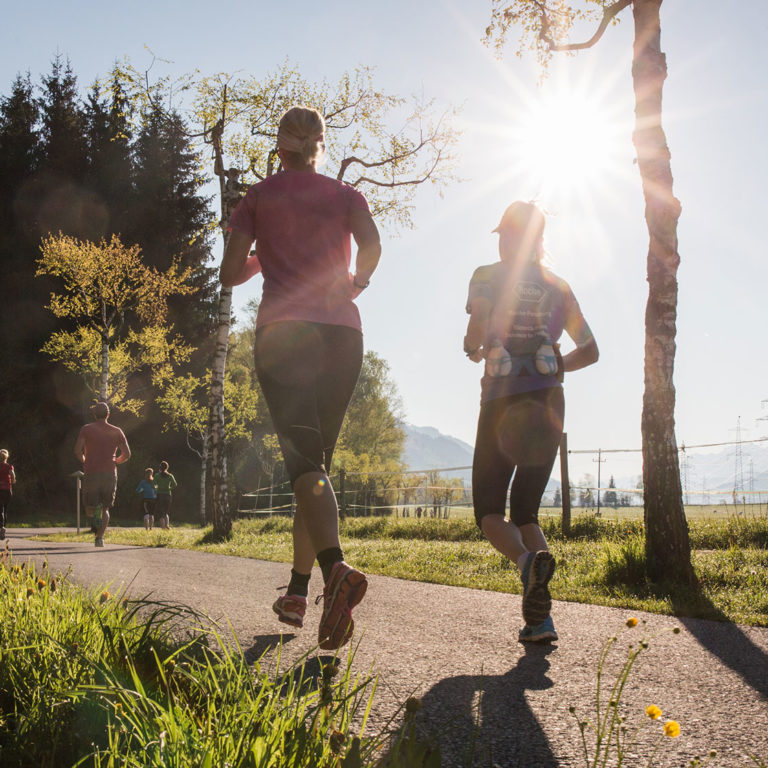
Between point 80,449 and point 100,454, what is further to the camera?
point 100,454

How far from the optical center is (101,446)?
10172 mm

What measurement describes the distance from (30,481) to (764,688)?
102 feet

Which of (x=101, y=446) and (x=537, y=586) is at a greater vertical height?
(x=101, y=446)

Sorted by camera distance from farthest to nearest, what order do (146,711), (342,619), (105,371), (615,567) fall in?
(105,371) → (615,567) → (342,619) → (146,711)

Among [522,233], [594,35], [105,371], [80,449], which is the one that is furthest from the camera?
[105,371]

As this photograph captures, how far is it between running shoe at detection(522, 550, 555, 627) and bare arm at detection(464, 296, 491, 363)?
3.37ft

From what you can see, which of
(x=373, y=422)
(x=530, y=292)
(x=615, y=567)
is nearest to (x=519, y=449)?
(x=530, y=292)

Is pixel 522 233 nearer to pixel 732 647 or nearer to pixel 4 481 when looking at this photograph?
pixel 732 647

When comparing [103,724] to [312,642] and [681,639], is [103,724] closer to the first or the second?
[312,642]

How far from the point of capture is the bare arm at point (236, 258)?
3.03m

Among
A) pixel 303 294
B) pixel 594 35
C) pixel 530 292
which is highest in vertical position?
pixel 594 35

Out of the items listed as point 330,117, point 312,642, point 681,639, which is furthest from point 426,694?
point 330,117

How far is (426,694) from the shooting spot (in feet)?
7.68

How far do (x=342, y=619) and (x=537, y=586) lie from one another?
1050 mm
